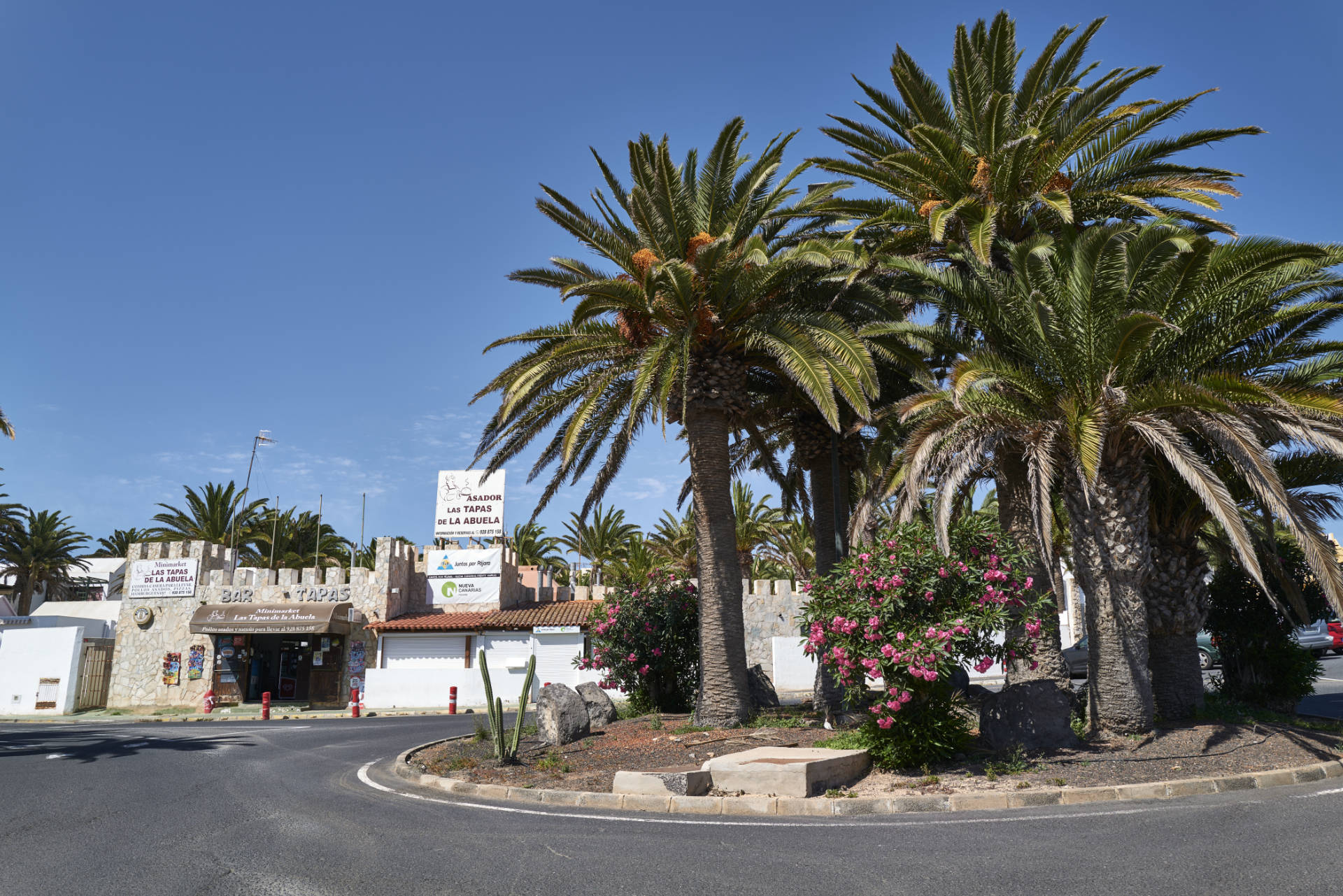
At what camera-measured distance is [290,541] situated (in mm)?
54938

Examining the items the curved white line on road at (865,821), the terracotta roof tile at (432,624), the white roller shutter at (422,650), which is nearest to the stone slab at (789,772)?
the curved white line on road at (865,821)

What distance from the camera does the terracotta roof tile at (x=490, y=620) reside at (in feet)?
110

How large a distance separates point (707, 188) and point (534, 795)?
431 inches

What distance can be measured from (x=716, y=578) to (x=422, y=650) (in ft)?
72.5

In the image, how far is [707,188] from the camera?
16062 mm

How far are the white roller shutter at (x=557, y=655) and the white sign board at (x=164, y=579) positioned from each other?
594 inches

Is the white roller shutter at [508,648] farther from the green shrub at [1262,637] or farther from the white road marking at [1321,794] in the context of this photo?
the white road marking at [1321,794]

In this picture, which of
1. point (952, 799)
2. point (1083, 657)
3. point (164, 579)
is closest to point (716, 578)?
point (952, 799)

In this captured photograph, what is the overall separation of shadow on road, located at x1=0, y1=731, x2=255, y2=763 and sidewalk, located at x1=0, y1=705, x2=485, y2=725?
7453 millimetres

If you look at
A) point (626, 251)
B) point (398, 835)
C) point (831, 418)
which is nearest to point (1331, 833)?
point (831, 418)

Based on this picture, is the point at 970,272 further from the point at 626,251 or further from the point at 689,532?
the point at 689,532

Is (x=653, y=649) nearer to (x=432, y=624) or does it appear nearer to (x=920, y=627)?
(x=920, y=627)

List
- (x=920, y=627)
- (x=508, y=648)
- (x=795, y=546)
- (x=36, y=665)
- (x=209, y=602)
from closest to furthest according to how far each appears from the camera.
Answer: (x=920, y=627)
(x=36, y=665)
(x=508, y=648)
(x=209, y=602)
(x=795, y=546)

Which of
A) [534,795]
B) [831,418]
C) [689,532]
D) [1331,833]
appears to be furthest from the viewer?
[689,532]
